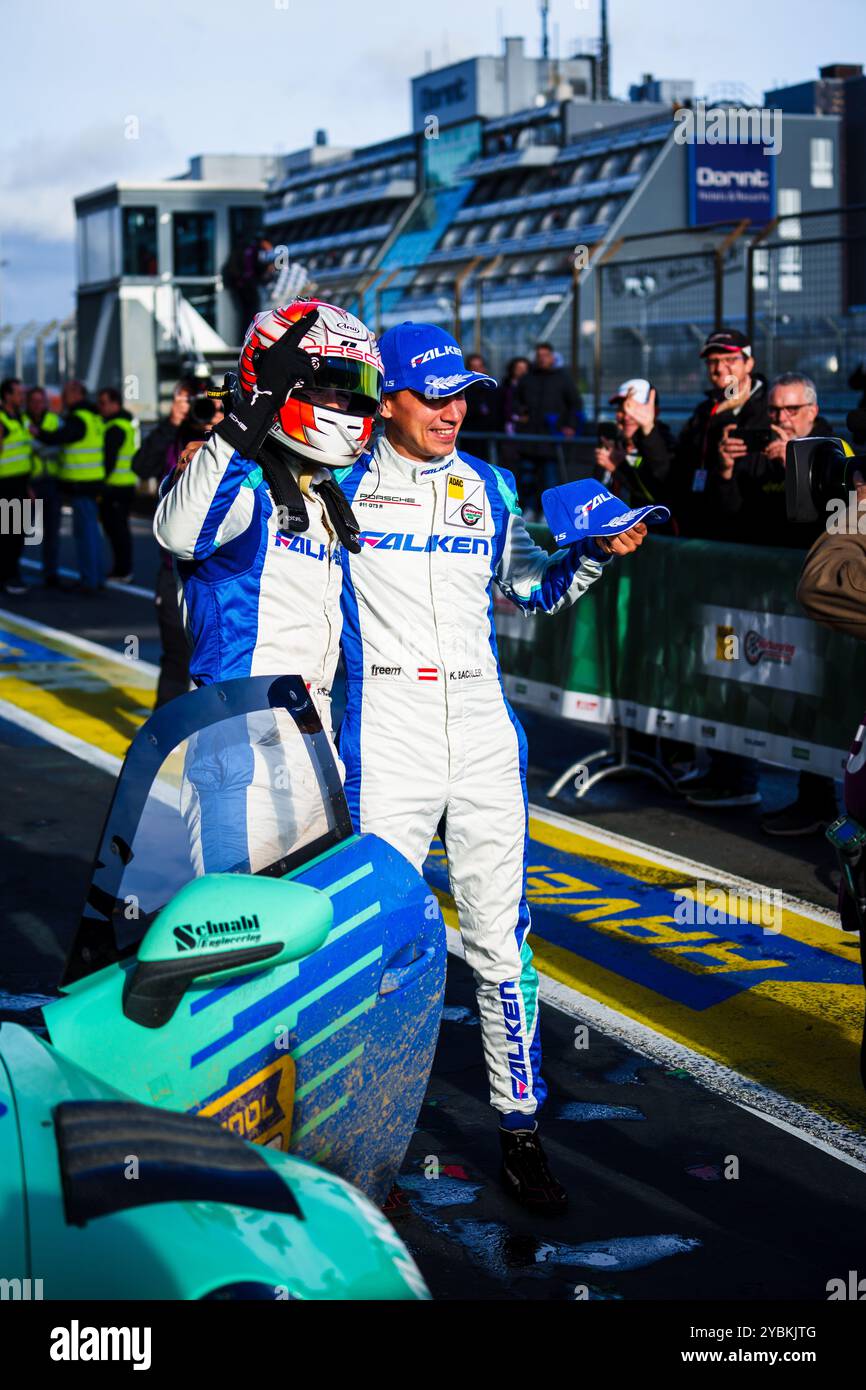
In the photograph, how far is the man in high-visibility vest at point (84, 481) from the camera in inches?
676

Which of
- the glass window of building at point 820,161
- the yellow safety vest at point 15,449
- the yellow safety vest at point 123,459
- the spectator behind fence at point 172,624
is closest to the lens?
the spectator behind fence at point 172,624

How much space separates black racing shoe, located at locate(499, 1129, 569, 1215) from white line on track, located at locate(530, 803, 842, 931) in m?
2.70

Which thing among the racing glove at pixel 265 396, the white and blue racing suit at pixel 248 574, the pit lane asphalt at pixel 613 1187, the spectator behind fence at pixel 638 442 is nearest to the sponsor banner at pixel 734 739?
the spectator behind fence at pixel 638 442

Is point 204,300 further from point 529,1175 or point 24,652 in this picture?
point 529,1175

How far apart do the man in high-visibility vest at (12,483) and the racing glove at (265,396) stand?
1386 centimetres

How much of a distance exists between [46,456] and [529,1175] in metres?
15.8

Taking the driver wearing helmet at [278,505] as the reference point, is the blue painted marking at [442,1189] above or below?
below

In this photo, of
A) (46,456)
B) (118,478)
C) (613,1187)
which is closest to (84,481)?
(118,478)

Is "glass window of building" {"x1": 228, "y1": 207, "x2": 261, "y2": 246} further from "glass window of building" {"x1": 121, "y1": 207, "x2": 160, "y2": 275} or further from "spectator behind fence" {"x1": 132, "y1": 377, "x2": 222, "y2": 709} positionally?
"spectator behind fence" {"x1": 132, "y1": 377, "x2": 222, "y2": 709}

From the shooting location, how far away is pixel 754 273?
15617 millimetres

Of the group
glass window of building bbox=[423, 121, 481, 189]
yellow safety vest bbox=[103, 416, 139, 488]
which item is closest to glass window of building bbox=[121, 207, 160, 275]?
yellow safety vest bbox=[103, 416, 139, 488]

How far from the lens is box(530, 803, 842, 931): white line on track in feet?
22.7

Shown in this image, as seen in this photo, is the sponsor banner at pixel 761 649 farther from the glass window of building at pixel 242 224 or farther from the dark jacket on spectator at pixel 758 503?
the glass window of building at pixel 242 224
